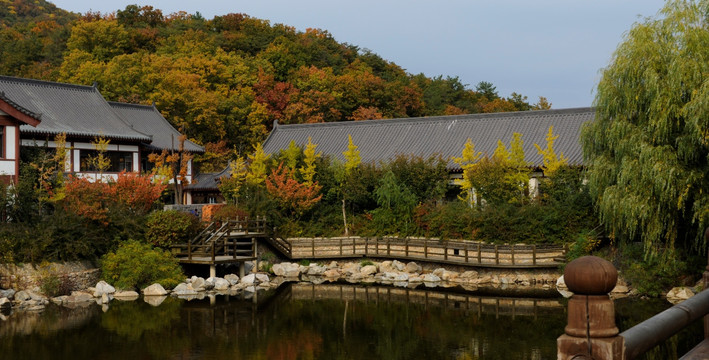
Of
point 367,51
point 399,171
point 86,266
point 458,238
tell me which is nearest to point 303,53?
point 367,51

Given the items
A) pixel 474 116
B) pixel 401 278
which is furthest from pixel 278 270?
pixel 474 116

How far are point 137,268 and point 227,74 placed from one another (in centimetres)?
2483

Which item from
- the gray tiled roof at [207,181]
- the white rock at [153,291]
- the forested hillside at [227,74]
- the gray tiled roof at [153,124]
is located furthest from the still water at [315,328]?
the forested hillside at [227,74]

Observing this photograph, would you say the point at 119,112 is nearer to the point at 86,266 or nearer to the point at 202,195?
the point at 202,195

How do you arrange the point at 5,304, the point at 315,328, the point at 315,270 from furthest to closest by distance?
the point at 315,270, the point at 5,304, the point at 315,328

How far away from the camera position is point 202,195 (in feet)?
127

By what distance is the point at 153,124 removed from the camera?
38094 mm

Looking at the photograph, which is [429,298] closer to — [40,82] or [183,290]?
[183,290]

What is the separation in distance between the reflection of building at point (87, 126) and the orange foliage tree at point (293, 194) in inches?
254

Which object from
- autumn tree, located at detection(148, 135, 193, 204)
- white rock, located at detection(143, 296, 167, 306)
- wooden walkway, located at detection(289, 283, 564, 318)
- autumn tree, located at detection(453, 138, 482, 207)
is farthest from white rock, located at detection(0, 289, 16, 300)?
autumn tree, located at detection(453, 138, 482, 207)

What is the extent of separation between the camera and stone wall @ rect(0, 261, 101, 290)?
21547 mm

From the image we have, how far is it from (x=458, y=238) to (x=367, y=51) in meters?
39.0

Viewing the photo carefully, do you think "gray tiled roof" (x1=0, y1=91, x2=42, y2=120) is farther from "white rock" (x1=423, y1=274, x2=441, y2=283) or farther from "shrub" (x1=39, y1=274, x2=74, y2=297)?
"white rock" (x1=423, y1=274, x2=441, y2=283)

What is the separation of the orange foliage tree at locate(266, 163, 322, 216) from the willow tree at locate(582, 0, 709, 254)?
1323 centimetres
